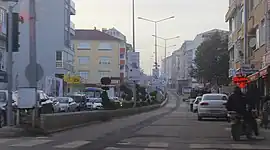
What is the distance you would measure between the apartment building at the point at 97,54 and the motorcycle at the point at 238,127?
95490 millimetres

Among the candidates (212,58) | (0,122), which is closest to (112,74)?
(212,58)

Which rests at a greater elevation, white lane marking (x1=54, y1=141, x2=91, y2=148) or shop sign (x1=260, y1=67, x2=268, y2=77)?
shop sign (x1=260, y1=67, x2=268, y2=77)

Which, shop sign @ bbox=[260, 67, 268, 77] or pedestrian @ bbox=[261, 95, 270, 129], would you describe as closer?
pedestrian @ bbox=[261, 95, 270, 129]

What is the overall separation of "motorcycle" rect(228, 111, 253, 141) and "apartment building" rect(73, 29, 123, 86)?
95490mm

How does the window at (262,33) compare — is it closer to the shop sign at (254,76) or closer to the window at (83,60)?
the shop sign at (254,76)

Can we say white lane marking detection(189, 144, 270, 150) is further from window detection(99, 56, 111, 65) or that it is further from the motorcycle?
window detection(99, 56, 111, 65)

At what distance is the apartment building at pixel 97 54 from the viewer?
379 feet

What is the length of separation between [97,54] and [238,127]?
9836 cm

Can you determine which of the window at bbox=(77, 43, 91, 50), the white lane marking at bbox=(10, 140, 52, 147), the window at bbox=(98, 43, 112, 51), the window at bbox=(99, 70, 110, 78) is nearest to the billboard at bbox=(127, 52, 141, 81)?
the white lane marking at bbox=(10, 140, 52, 147)

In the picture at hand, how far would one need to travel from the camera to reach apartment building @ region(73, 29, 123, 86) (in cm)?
11556

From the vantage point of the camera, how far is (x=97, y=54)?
11681 cm

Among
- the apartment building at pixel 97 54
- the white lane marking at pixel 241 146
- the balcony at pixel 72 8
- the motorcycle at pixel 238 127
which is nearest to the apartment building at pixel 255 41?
the motorcycle at pixel 238 127

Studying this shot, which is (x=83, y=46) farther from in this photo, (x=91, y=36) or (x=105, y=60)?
(x=105, y=60)

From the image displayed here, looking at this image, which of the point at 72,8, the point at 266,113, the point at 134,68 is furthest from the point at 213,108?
the point at 72,8
